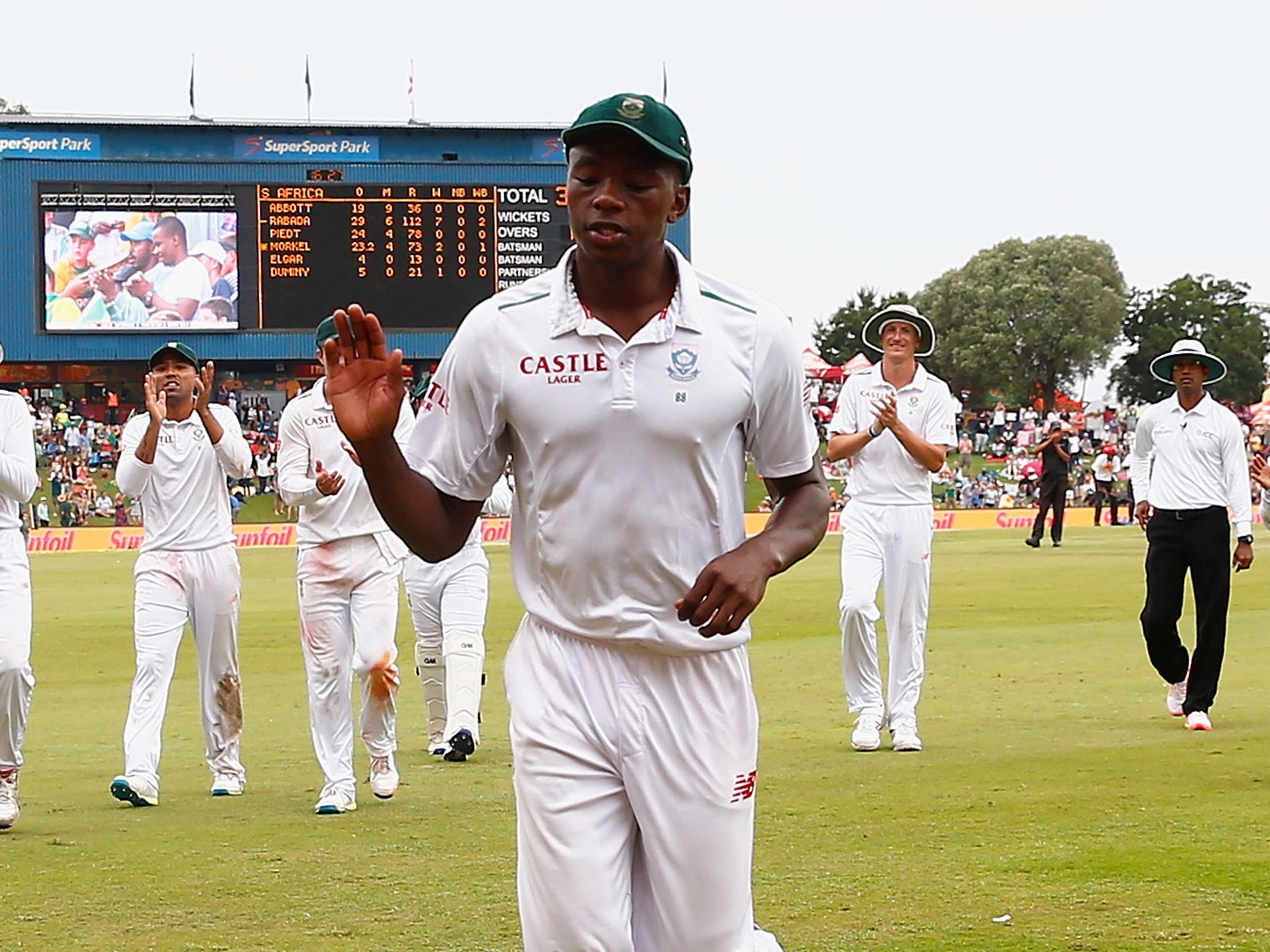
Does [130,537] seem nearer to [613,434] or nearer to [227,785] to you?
[227,785]

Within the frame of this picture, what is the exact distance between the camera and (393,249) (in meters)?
42.4

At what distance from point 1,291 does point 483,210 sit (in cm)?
1222

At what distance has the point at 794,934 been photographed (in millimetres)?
6551

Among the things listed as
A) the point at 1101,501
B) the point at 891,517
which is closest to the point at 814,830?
the point at 891,517

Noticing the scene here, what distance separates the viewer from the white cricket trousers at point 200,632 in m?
10.2

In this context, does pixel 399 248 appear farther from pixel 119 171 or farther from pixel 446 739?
pixel 446 739

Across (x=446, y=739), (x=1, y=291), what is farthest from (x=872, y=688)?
(x=1, y=291)

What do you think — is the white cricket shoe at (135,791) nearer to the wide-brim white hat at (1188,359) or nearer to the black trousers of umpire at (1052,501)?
the wide-brim white hat at (1188,359)

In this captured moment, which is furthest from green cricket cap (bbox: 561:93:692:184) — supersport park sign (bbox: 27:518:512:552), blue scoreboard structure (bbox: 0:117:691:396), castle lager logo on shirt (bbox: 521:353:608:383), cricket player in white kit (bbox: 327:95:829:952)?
blue scoreboard structure (bbox: 0:117:691:396)

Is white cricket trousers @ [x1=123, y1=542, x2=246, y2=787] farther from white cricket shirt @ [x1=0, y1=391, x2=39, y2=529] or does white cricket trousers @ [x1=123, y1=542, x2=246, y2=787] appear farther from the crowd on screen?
the crowd on screen

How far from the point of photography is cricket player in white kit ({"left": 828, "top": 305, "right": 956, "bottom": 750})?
1133cm

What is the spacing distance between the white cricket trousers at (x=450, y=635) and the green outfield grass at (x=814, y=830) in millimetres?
364

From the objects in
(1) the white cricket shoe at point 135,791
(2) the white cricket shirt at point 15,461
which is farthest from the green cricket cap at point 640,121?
(1) the white cricket shoe at point 135,791

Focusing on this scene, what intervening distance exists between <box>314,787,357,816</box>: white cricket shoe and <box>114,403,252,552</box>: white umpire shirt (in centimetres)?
162
